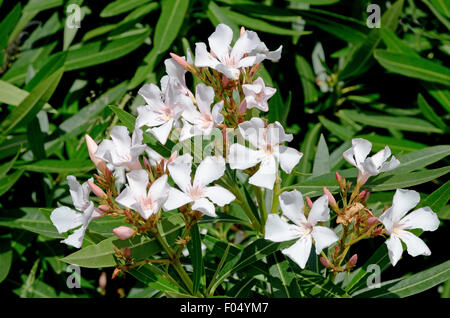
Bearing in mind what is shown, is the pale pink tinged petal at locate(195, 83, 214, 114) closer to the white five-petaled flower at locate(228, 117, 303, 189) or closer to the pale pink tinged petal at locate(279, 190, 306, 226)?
the white five-petaled flower at locate(228, 117, 303, 189)

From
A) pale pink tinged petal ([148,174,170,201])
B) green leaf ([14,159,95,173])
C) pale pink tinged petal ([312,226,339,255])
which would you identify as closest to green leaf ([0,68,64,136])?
green leaf ([14,159,95,173])

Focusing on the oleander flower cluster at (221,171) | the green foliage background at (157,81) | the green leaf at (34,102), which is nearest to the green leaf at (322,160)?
the green foliage background at (157,81)

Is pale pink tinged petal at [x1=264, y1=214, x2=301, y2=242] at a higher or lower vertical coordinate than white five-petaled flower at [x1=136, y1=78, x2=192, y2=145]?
lower

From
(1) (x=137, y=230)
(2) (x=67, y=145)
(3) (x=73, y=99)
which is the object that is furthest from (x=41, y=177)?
(1) (x=137, y=230)

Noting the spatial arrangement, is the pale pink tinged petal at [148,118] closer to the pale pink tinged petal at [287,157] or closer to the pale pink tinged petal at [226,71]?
the pale pink tinged petal at [226,71]

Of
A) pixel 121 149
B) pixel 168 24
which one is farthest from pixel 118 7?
pixel 121 149

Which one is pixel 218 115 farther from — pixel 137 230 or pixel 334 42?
pixel 334 42
